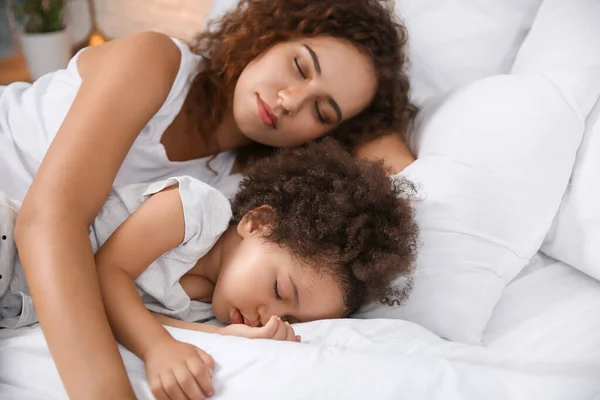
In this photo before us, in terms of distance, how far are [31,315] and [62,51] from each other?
1.81 metres

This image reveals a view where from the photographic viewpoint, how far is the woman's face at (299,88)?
122cm

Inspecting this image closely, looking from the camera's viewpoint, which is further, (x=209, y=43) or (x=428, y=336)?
→ (x=209, y=43)

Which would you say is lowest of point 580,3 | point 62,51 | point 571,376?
point 62,51

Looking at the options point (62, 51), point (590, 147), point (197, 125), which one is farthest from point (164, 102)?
point (62, 51)

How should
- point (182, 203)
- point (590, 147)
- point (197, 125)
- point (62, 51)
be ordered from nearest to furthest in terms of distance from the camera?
1. point (182, 203)
2. point (590, 147)
3. point (197, 125)
4. point (62, 51)

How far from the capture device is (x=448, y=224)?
3.64ft

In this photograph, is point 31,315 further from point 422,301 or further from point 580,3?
point 580,3

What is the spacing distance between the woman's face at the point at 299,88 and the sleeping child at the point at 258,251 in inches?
6.6

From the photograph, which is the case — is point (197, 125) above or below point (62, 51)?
above

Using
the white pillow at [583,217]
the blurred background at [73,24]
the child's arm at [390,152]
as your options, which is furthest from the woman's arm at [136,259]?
the blurred background at [73,24]

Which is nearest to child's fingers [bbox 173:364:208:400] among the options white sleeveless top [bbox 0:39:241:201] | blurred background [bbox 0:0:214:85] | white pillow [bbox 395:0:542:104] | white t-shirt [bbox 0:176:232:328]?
white t-shirt [bbox 0:176:232:328]

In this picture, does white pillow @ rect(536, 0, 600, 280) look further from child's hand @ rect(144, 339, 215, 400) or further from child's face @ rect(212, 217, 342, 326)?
child's hand @ rect(144, 339, 215, 400)

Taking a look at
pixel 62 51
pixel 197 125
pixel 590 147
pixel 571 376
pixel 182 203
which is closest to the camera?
pixel 571 376

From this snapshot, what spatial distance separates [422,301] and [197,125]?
0.67 metres
